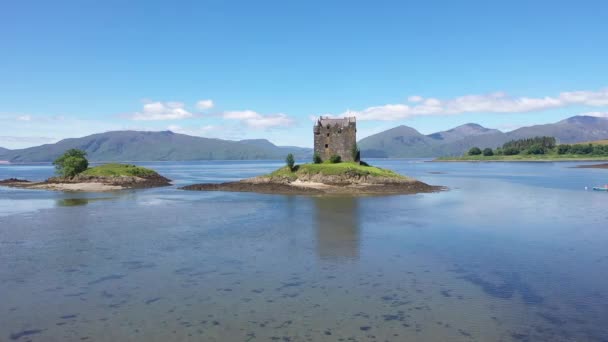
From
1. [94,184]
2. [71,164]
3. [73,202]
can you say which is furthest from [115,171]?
[73,202]

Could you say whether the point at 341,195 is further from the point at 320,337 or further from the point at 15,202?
the point at 320,337

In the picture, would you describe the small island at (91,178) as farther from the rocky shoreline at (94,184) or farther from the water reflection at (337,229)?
the water reflection at (337,229)

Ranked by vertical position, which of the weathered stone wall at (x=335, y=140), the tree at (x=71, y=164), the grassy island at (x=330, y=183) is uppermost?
the weathered stone wall at (x=335, y=140)

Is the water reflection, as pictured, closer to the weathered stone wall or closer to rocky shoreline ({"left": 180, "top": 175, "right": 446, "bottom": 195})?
rocky shoreline ({"left": 180, "top": 175, "right": 446, "bottom": 195})

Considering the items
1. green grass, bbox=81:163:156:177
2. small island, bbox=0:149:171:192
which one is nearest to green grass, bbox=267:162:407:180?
small island, bbox=0:149:171:192

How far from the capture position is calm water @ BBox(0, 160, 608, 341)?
13125 millimetres

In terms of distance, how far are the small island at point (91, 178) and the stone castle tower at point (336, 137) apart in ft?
99.2

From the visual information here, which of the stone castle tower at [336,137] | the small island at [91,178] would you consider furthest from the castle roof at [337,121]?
the small island at [91,178]

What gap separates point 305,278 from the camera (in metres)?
18.5

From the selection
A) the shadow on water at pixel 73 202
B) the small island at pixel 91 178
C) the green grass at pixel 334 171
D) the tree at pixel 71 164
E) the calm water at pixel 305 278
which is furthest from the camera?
the tree at pixel 71 164

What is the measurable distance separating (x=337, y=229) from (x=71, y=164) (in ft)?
217

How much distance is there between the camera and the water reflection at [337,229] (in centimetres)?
2352

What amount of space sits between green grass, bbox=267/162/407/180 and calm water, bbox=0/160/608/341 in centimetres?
2921

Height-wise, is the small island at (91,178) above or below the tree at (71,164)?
below
